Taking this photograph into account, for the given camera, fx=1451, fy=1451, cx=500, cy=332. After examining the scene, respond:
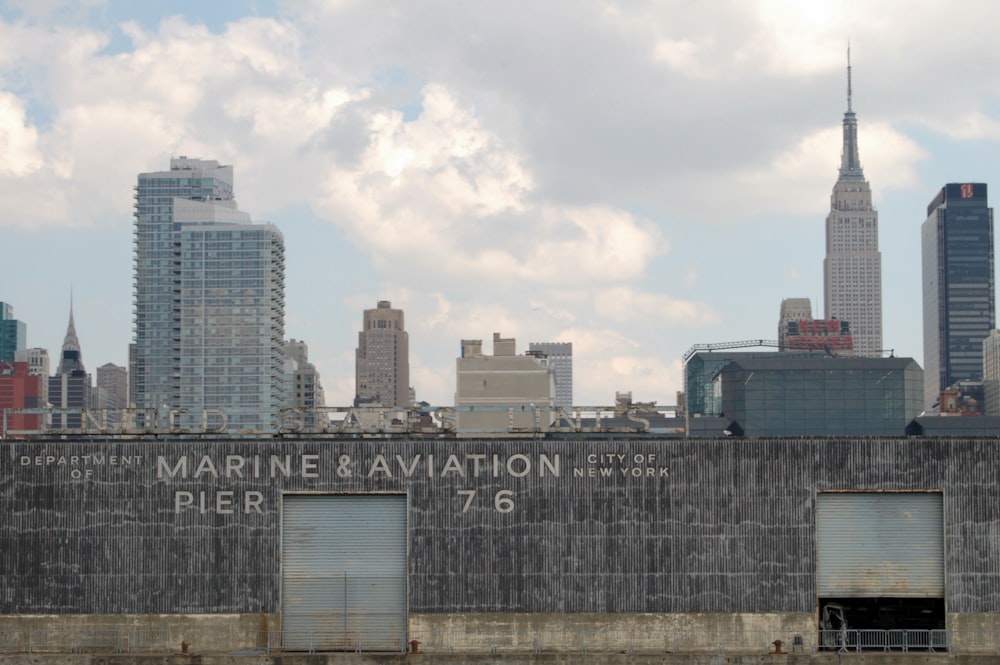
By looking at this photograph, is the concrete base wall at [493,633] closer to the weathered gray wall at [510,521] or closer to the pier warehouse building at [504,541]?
the pier warehouse building at [504,541]

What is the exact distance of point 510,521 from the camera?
6625 centimetres

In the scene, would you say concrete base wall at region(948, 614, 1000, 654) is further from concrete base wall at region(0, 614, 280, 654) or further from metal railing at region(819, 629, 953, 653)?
concrete base wall at region(0, 614, 280, 654)

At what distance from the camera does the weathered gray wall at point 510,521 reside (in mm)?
65500

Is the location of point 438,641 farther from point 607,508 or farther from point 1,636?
point 1,636

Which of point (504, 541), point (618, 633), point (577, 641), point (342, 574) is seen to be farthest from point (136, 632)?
point (618, 633)

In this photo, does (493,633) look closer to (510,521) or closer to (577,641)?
(577,641)

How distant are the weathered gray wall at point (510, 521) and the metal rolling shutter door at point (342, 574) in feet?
2.27

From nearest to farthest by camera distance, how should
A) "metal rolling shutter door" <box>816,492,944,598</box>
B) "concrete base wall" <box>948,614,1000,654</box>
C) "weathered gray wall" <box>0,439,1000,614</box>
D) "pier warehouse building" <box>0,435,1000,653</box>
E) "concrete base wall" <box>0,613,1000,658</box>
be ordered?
"concrete base wall" <box>948,614,1000,654</box> < "concrete base wall" <box>0,613,1000,658</box> < "pier warehouse building" <box>0,435,1000,653</box> < "weathered gray wall" <box>0,439,1000,614</box> < "metal rolling shutter door" <box>816,492,944,598</box>

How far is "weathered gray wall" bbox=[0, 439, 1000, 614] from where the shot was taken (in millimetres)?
65500

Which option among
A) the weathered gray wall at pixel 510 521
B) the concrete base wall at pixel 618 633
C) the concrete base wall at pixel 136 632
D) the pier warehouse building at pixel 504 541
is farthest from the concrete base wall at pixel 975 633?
the concrete base wall at pixel 136 632

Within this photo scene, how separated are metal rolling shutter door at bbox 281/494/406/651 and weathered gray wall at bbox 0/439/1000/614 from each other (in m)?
0.69

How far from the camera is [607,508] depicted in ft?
217

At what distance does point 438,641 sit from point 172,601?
39.9 feet

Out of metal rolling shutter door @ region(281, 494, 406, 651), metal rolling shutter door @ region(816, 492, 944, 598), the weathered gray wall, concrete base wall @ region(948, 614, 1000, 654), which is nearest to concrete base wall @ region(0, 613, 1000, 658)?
concrete base wall @ region(948, 614, 1000, 654)
